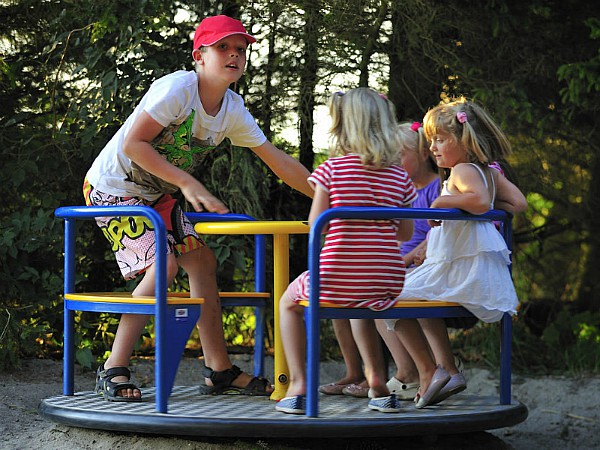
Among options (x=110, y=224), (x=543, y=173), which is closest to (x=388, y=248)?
(x=110, y=224)

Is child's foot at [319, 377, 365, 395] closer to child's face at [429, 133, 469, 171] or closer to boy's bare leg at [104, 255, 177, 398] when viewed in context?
boy's bare leg at [104, 255, 177, 398]

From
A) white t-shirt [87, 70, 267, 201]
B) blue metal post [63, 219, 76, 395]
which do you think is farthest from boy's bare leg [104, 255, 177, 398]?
white t-shirt [87, 70, 267, 201]

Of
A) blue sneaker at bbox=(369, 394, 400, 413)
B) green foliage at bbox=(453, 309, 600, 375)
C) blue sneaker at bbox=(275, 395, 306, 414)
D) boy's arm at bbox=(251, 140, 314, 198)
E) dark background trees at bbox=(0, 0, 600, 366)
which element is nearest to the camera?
blue sneaker at bbox=(275, 395, 306, 414)

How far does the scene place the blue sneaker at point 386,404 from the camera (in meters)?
3.46

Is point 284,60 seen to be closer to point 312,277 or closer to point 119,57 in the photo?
point 119,57

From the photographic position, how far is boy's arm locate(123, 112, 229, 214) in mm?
3340

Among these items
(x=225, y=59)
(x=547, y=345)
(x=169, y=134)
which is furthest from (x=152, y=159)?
(x=547, y=345)

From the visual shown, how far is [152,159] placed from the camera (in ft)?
11.4

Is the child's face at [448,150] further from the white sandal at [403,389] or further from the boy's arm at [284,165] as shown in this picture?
the white sandal at [403,389]

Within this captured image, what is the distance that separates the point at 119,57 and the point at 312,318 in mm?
2571

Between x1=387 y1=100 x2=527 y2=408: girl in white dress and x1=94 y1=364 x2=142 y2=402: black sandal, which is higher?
x1=387 y1=100 x2=527 y2=408: girl in white dress

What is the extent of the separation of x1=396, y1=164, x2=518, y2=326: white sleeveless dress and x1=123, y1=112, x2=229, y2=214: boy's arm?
87cm

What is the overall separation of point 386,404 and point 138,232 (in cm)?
113

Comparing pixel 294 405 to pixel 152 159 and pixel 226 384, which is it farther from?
pixel 152 159
